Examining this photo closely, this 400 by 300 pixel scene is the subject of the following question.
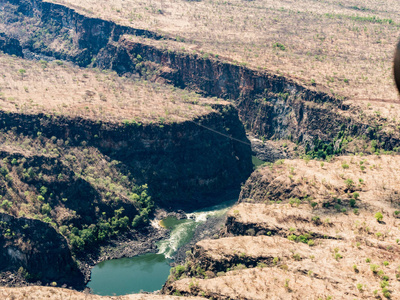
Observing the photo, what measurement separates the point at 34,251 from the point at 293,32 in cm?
8964

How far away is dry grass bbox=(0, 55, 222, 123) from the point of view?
103438 millimetres

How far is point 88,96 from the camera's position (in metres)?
111

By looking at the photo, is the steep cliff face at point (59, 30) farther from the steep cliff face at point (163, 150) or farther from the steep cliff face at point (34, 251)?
the steep cliff face at point (34, 251)

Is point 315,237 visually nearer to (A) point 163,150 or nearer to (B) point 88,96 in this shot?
(A) point 163,150

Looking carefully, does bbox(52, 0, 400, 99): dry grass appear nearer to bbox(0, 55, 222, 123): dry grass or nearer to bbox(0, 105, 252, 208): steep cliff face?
bbox(0, 55, 222, 123): dry grass

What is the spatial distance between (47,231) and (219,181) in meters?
34.7

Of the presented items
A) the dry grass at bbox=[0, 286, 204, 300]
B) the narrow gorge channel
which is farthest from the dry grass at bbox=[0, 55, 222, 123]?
the dry grass at bbox=[0, 286, 204, 300]

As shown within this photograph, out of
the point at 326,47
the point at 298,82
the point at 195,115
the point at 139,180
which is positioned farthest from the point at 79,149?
the point at 326,47

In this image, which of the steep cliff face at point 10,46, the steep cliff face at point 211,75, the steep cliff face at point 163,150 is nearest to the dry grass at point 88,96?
the steep cliff face at point 163,150

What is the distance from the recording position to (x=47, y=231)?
78.8m

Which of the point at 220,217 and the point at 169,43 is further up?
the point at 169,43

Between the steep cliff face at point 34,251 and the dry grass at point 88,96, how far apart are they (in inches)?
1057

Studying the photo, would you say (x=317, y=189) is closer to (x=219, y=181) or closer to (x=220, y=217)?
(x=220, y=217)

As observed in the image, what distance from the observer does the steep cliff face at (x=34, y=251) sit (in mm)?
76812
